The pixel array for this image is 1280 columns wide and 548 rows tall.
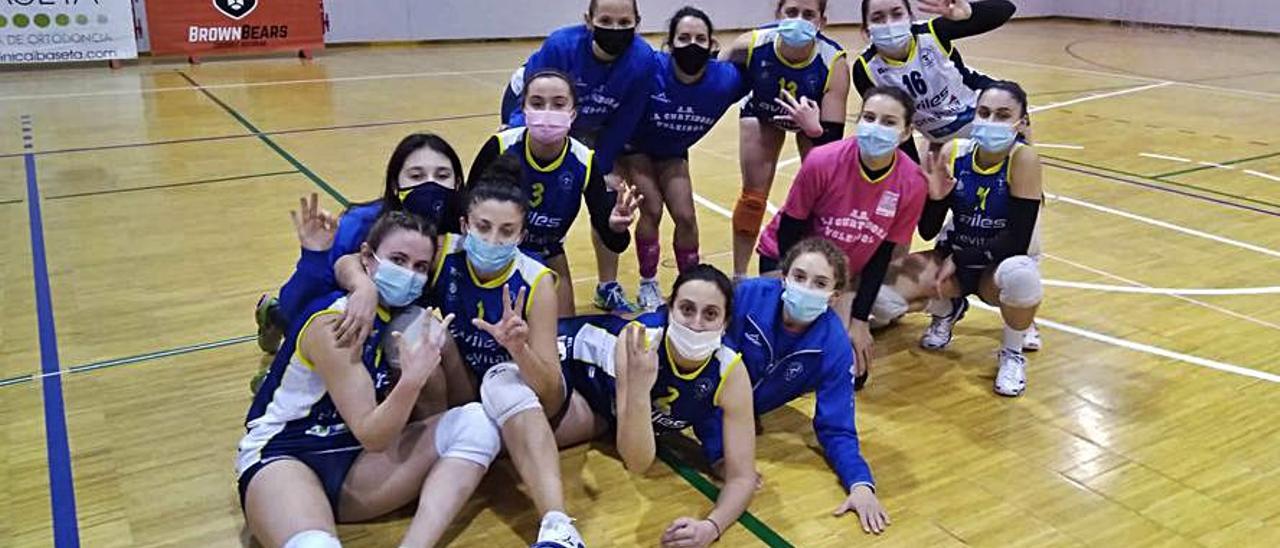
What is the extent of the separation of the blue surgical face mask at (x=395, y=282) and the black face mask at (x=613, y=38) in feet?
5.10

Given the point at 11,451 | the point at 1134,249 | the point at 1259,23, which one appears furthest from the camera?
the point at 1259,23

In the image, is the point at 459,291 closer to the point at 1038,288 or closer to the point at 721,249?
the point at 1038,288

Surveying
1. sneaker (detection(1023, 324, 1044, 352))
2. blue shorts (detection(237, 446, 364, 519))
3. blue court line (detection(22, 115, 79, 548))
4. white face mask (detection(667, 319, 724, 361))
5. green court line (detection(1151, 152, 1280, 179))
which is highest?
white face mask (detection(667, 319, 724, 361))

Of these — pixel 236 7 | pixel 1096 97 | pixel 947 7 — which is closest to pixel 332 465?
pixel 947 7

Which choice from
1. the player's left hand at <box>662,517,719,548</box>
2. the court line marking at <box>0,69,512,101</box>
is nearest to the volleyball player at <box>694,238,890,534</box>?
the player's left hand at <box>662,517,719,548</box>

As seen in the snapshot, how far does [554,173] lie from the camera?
3.25 metres

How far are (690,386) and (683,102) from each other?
1.65 meters

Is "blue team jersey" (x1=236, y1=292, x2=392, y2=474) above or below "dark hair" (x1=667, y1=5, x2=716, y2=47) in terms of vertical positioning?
below

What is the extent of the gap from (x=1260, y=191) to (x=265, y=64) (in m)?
9.60

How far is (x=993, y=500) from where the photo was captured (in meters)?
2.66

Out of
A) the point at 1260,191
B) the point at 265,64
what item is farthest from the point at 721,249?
the point at 265,64

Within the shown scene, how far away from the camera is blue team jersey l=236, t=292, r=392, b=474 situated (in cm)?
236

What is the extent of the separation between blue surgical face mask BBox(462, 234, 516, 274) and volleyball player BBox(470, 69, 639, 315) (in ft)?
1.67

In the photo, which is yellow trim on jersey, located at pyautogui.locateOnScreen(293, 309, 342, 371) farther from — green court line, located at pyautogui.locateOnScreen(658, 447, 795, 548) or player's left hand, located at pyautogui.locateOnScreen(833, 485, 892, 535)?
player's left hand, located at pyautogui.locateOnScreen(833, 485, 892, 535)
